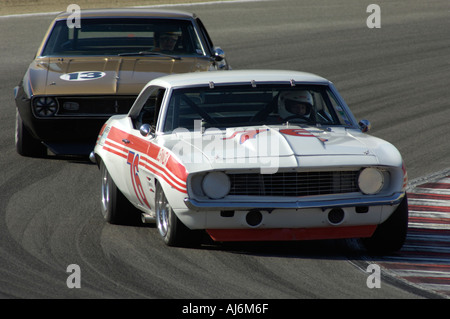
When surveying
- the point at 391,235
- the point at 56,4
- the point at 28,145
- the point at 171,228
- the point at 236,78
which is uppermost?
the point at 236,78

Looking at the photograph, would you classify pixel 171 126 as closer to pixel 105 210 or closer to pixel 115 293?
pixel 105 210

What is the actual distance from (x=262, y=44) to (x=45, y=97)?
11614mm

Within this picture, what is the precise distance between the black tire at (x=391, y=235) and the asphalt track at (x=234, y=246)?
0.40ft

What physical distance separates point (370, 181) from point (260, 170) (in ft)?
2.69

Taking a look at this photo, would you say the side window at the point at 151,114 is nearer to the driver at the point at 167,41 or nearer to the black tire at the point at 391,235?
the black tire at the point at 391,235

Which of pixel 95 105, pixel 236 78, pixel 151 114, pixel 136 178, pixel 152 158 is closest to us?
pixel 152 158

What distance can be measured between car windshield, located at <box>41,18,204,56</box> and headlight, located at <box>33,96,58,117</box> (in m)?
1.15

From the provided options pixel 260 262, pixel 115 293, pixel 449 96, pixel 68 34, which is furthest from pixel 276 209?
pixel 449 96

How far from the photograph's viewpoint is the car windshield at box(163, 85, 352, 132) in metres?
7.93

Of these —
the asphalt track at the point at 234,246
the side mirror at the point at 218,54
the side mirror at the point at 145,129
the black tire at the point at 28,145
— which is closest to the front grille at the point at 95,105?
the asphalt track at the point at 234,246

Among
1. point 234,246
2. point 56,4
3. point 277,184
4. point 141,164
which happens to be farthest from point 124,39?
point 56,4

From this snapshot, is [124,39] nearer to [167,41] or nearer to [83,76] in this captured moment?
[167,41]

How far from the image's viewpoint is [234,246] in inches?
292

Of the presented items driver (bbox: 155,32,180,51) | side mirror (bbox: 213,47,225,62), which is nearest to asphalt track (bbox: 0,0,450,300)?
driver (bbox: 155,32,180,51)
